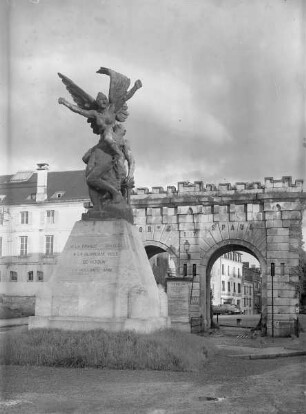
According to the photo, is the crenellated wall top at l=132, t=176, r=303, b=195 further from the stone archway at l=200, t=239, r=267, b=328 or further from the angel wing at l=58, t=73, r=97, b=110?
the angel wing at l=58, t=73, r=97, b=110

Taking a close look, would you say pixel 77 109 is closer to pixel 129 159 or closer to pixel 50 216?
pixel 129 159

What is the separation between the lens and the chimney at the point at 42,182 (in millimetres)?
56594

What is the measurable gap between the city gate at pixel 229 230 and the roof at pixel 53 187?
23867mm

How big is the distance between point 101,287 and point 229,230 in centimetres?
1877

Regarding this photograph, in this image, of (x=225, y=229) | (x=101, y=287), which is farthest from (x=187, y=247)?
(x=101, y=287)

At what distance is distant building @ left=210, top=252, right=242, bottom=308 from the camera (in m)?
86.7

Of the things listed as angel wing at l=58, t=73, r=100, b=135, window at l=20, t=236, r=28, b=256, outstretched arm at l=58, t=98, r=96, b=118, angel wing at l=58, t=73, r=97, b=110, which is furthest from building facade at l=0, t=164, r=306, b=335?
window at l=20, t=236, r=28, b=256

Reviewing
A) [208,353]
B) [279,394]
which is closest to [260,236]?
[208,353]

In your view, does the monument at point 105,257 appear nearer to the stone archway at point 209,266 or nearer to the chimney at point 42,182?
the stone archway at point 209,266

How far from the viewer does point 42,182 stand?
186 feet

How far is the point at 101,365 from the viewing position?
12.1 meters

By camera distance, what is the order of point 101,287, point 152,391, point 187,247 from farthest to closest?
point 187,247
point 101,287
point 152,391

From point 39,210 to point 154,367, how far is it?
4638 cm

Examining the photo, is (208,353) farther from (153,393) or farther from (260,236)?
(260,236)
